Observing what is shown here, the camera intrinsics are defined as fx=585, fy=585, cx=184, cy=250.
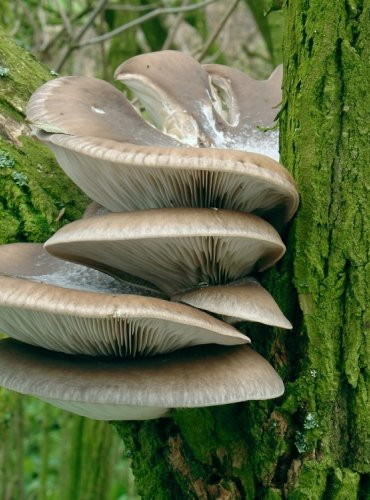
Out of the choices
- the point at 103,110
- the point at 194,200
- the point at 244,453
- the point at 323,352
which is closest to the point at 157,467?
the point at 244,453

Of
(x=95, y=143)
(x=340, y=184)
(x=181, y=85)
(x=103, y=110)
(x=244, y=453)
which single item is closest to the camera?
(x=95, y=143)

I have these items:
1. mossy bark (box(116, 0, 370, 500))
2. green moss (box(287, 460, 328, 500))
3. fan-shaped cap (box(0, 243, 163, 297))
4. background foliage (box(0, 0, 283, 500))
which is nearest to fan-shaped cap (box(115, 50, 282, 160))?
mossy bark (box(116, 0, 370, 500))

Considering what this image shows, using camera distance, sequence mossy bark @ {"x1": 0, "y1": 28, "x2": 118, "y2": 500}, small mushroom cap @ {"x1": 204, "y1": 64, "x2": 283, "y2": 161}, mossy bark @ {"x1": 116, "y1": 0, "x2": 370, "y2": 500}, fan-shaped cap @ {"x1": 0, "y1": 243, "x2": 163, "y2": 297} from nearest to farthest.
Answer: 1. mossy bark @ {"x1": 116, "y1": 0, "x2": 370, "y2": 500}
2. fan-shaped cap @ {"x1": 0, "y1": 243, "x2": 163, "y2": 297}
3. mossy bark @ {"x1": 0, "y1": 28, "x2": 118, "y2": 500}
4. small mushroom cap @ {"x1": 204, "y1": 64, "x2": 283, "y2": 161}

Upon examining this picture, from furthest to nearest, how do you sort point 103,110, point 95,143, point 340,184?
point 103,110 → point 340,184 → point 95,143

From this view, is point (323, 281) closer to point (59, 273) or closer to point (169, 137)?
point (59, 273)

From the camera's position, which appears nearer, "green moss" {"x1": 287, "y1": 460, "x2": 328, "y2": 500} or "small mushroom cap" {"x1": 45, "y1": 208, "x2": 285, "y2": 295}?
"small mushroom cap" {"x1": 45, "y1": 208, "x2": 285, "y2": 295}

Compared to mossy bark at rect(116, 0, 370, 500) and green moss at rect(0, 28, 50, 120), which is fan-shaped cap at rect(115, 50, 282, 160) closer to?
green moss at rect(0, 28, 50, 120)

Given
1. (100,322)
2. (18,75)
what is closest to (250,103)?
(18,75)

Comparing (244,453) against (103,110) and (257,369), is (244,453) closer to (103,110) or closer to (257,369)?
(257,369)
